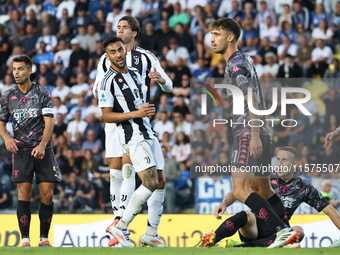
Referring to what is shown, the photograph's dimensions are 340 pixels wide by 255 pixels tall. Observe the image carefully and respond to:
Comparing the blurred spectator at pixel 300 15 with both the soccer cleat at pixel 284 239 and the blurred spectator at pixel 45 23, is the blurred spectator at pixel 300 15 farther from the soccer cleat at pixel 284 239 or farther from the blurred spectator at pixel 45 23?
the soccer cleat at pixel 284 239

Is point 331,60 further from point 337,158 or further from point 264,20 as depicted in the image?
point 337,158

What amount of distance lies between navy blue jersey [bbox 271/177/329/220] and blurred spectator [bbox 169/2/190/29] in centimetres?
842

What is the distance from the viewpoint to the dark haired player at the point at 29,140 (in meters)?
6.38

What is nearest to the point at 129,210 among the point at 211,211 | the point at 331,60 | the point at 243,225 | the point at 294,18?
the point at 243,225

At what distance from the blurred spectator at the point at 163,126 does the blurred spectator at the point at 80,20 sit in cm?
469

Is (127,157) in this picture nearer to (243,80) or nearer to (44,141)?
(44,141)

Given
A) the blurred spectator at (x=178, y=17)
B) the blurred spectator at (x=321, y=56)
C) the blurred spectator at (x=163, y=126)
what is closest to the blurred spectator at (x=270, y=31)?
the blurred spectator at (x=321, y=56)

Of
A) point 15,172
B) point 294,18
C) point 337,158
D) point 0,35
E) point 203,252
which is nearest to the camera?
point 203,252

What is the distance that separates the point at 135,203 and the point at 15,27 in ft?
38.8

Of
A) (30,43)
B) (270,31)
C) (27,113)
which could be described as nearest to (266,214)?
(27,113)

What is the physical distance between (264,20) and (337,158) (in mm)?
5682

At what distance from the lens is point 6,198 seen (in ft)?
33.9

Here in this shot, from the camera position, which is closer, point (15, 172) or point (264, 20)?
point (15, 172)

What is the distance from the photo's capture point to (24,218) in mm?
6309
